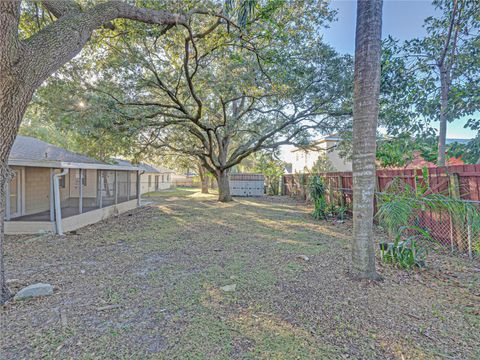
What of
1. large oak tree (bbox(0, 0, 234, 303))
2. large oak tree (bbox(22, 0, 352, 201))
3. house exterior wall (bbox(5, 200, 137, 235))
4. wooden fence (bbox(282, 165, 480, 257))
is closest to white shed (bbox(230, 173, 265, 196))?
large oak tree (bbox(22, 0, 352, 201))

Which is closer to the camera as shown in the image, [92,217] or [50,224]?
[50,224]

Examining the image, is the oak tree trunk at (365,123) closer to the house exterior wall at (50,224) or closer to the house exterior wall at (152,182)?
the house exterior wall at (50,224)

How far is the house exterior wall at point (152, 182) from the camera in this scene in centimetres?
2278

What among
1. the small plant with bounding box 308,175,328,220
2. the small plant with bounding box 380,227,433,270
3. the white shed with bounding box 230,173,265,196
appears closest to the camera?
the small plant with bounding box 380,227,433,270

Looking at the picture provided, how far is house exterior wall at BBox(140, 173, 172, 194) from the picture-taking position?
22.8 metres

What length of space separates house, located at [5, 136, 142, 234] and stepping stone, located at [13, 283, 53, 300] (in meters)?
3.95

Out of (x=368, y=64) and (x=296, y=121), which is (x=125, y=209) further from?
(x=368, y=64)

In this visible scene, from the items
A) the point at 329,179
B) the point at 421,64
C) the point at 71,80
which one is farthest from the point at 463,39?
the point at 71,80

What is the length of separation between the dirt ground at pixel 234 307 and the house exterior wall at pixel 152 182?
17964 millimetres

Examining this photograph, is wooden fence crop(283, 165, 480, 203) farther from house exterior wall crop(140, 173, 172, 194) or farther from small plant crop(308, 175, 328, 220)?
house exterior wall crop(140, 173, 172, 194)

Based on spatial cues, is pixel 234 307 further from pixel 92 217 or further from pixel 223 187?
pixel 223 187

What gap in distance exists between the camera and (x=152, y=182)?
25.9m

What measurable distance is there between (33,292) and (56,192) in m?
4.43

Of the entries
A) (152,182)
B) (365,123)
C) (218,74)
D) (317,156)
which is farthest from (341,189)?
(152,182)
